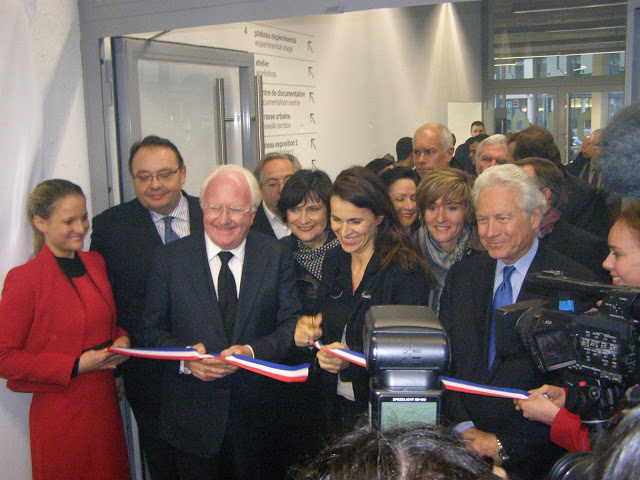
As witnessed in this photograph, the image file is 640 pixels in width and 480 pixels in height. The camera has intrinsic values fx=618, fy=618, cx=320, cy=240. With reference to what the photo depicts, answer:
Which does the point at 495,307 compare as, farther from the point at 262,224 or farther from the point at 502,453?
the point at 262,224

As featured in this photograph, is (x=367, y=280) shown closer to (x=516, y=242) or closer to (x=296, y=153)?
(x=516, y=242)

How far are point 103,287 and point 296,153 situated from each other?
3494 mm

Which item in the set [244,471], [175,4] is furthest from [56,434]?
[175,4]

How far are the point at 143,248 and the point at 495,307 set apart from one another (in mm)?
1563

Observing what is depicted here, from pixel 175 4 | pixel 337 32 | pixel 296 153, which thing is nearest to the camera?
A: pixel 175 4

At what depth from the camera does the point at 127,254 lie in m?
2.79

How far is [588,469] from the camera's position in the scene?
702 mm

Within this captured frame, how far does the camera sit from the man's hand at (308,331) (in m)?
2.30

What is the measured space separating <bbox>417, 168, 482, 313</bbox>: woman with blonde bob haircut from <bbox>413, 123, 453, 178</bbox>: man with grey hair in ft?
6.22

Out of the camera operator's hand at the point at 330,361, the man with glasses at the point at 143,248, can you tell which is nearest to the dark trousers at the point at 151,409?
the man with glasses at the point at 143,248

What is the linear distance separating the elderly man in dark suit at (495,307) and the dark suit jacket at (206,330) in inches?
26.3

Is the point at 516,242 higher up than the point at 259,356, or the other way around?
the point at 516,242

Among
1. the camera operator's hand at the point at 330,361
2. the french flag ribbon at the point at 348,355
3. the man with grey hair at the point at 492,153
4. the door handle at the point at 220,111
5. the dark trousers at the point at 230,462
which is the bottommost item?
the dark trousers at the point at 230,462

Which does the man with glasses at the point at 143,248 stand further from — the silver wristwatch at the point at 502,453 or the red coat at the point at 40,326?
the silver wristwatch at the point at 502,453
